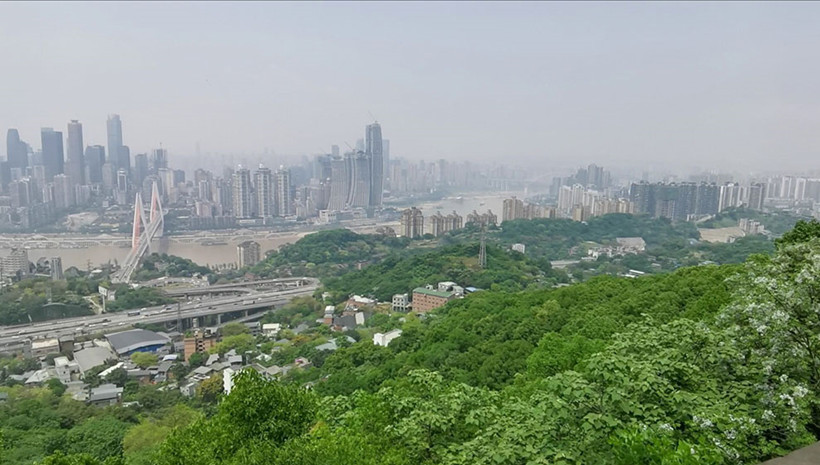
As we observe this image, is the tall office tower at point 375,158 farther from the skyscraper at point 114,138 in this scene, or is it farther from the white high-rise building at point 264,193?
the skyscraper at point 114,138

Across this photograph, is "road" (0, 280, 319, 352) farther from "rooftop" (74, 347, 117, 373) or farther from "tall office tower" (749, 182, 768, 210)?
"tall office tower" (749, 182, 768, 210)

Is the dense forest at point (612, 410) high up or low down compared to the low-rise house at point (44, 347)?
up

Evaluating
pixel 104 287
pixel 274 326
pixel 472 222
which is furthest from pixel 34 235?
pixel 472 222

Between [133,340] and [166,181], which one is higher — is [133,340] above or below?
below

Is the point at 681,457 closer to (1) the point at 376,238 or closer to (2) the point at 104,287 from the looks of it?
(2) the point at 104,287

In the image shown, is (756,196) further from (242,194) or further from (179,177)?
(179,177)

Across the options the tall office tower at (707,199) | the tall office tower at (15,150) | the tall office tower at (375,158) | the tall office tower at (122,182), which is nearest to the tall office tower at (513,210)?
the tall office tower at (707,199)

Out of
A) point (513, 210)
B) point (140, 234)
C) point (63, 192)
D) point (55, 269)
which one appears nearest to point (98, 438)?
point (55, 269)
